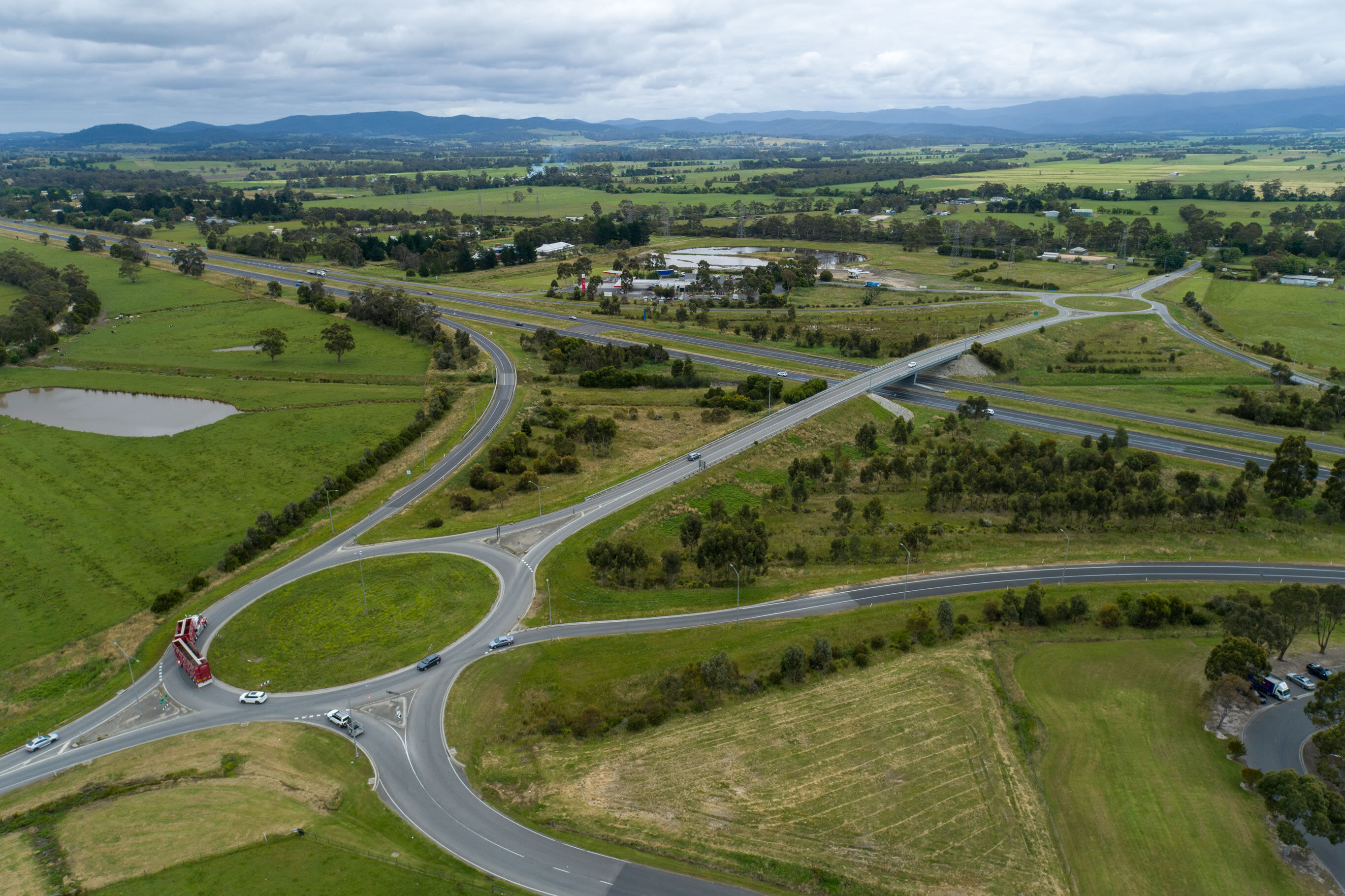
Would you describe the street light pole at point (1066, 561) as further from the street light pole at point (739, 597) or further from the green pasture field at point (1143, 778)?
the street light pole at point (739, 597)

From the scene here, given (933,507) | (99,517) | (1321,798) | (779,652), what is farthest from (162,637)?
(1321,798)

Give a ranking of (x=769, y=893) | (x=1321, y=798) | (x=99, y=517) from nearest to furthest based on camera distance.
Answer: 1. (x=769, y=893)
2. (x=1321, y=798)
3. (x=99, y=517)

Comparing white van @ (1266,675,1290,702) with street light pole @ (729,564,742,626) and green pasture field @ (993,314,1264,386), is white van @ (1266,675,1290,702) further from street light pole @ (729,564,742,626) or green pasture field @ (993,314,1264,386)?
green pasture field @ (993,314,1264,386)

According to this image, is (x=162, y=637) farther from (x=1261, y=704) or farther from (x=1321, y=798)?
(x=1261, y=704)

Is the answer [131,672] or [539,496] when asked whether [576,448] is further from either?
[131,672]

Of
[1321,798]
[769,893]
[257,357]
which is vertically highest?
[257,357]

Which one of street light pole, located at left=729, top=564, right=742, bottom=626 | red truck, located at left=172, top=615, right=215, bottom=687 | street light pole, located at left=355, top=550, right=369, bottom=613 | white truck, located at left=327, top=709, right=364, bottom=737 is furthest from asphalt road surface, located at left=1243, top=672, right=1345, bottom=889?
red truck, located at left=172, top=615, right=215, bottom=687

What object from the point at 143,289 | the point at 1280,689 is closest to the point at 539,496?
the point at 1280,689
